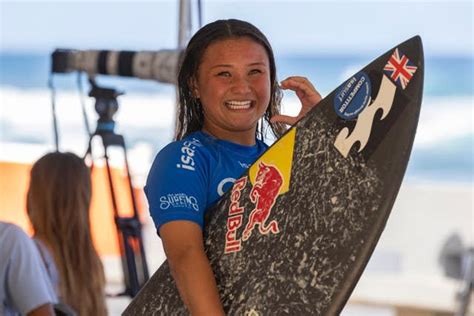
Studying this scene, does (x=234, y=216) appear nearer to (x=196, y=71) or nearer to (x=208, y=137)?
(x=208, y=137)

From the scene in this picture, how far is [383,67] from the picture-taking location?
1.78 m

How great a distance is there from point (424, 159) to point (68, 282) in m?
14.4

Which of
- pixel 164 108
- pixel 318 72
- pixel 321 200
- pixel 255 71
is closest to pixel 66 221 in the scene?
pixel 255 71

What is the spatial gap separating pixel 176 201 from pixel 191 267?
0.36 ft

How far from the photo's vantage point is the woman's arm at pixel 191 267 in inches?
69.2

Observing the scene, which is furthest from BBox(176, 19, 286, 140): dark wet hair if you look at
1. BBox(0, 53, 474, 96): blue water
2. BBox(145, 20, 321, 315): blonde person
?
BBox(0, 53, 474, 96): blue water

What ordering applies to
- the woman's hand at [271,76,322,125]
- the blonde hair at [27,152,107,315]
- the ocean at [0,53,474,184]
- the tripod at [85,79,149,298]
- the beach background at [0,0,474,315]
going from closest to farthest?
1. the woman's hand at [271,76,322,125]
2. the blonde hair at [27,152,107,315]
3. the tripod at [85,79,149,298]
4. the ocean at [0,53,474,184]
5. the beach background at [0,0,474,315]

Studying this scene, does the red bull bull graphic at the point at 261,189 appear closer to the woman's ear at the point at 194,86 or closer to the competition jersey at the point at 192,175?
the competition jersey at the point at 192,175

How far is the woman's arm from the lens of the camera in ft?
5.76

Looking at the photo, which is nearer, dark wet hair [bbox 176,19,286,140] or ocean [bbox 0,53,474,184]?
dark wet hair [bbox 176,19,286,140]

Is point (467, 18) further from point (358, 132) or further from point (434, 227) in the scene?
point (358, 132)

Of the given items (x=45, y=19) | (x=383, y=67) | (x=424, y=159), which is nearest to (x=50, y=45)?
(x=45, y=19)

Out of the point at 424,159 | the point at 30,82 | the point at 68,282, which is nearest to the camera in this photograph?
the point at 68,282

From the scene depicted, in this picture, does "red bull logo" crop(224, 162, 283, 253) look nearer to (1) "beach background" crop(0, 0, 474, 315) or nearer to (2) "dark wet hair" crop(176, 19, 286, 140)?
(2) "dark wet hair" crop(176, 19, 286, 140)
